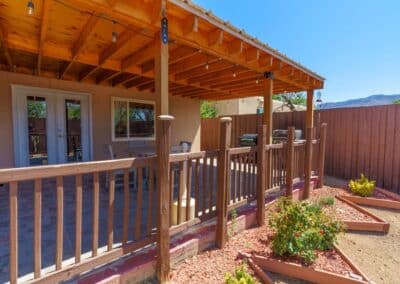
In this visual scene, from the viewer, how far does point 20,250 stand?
2268mm

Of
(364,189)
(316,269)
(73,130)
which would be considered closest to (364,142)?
(364,189)

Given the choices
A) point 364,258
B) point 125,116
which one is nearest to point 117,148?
point 125,116

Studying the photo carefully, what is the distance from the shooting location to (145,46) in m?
3.56

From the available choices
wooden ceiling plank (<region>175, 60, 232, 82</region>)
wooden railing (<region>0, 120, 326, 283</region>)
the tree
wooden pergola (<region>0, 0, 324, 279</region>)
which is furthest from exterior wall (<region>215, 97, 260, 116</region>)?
wooden railing (<region>0, 120, 326, 283</region>)

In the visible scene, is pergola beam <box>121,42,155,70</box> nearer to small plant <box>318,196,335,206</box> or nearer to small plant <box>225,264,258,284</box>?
small plant <box>225,264,258,284</box>

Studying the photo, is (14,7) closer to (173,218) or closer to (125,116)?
(173,218)

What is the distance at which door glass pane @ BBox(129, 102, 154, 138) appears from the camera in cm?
676

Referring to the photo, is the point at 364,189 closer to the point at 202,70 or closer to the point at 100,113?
the point at 202,70

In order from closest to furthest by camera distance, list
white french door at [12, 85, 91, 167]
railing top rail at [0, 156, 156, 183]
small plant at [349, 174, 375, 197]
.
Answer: railing top rail at [0, 156, 156, 183] < small plant at [349, 174, 375, 197] < white french door at [12, 85, 91, 167]

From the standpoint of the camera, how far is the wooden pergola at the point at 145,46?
7.64ft

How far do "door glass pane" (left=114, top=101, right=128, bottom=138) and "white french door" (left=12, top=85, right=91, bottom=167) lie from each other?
2.40 ft

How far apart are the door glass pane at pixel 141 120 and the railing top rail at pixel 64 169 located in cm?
493

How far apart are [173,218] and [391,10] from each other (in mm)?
8309

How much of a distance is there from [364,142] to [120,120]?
6.65 metres
